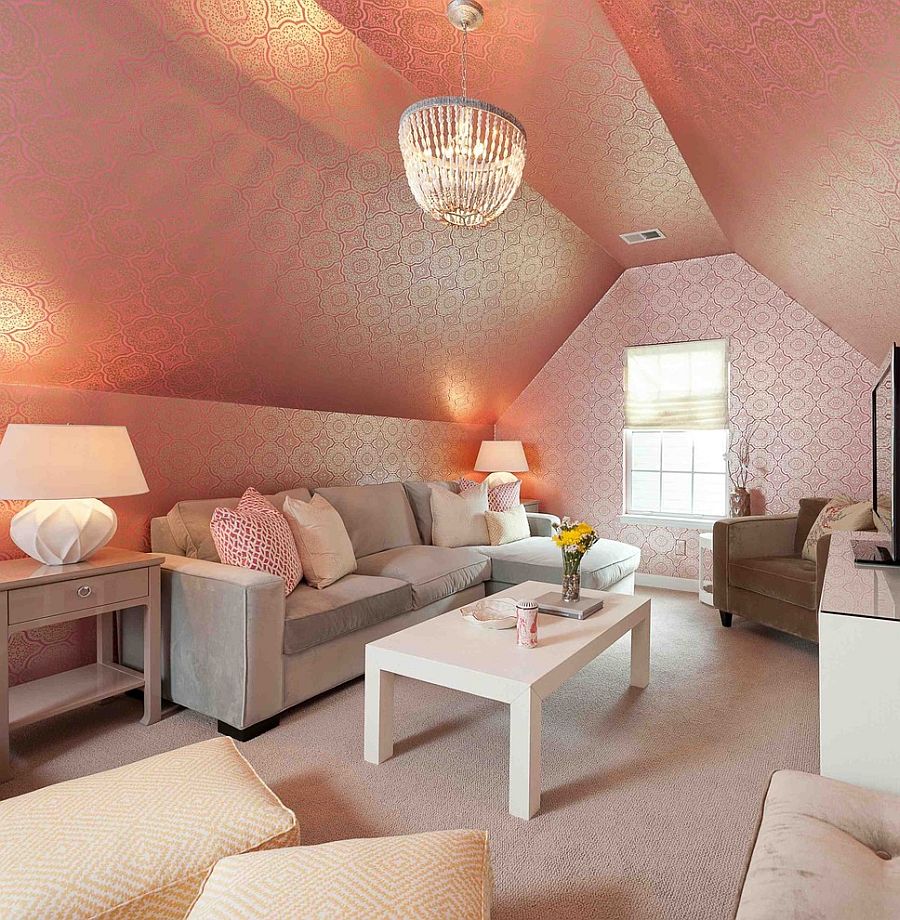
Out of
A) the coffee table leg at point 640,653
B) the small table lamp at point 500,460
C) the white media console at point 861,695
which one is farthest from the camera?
the small table lamp at point 500,460

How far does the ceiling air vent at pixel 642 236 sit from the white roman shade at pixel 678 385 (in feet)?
3.16

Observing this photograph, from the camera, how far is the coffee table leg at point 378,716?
2.29 meters

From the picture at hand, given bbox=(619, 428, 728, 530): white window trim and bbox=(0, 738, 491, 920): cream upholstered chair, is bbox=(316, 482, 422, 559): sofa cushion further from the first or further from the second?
bbox=(0, 738, 491, 920): cream upholstered chair

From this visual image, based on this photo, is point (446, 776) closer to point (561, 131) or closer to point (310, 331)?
point (310, 331)

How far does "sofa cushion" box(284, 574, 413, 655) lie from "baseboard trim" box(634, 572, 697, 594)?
2.60 meters

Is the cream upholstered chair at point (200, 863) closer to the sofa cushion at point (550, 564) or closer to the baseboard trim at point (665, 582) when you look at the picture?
the sofa cushion at point (550, 564)

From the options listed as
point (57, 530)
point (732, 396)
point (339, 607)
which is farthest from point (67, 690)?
point (732, 396)

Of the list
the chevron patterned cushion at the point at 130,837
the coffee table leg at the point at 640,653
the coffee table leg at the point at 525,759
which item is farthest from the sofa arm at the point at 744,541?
the chevron patterned cushion at the point at 130,837

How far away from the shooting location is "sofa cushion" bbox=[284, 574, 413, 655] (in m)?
2.66

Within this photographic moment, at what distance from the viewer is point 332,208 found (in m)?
2.93

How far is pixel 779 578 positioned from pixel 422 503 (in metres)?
2.32

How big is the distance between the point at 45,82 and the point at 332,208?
1.24 meters

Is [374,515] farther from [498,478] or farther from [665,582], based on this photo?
[665,582]

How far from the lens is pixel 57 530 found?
2.41m
